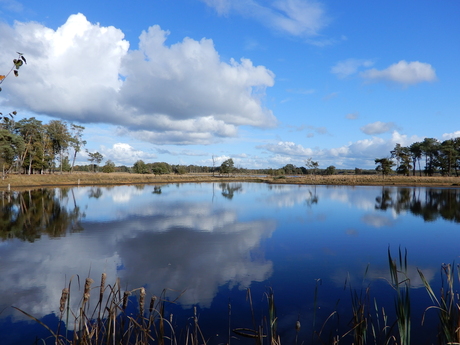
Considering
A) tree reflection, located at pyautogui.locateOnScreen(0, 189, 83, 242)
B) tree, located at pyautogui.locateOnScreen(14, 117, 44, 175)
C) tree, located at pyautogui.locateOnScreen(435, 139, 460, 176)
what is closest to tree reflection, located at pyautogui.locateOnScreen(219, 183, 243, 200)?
tree reflection, located at pyautogui.locateOnScreen(0, 189, 83, 242)

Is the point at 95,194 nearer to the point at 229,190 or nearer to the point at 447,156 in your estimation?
the point at 229,190

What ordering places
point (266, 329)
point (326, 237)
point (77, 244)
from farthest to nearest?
point (326, 237) < point (77, 244) < point (266, 329)

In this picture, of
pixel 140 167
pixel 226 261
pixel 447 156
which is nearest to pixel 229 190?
pixel 226 261

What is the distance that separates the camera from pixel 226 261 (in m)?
9.32

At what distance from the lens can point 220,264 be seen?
29.6 feet

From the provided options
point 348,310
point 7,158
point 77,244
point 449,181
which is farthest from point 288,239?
point 449,181

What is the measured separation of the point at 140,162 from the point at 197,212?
272ft

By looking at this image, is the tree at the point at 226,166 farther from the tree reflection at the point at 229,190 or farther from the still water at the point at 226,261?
the still water at the point at 226,261

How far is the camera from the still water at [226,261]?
5.98m

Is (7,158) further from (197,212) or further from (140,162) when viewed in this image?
(140,162)

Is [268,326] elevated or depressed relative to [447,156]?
depressed

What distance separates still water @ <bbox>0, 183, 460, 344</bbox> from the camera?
5980 mm

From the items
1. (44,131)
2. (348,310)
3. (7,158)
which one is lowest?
(348,310)

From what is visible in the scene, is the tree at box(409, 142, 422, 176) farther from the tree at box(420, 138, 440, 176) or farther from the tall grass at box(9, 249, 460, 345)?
the tall grass at box(9, 249, 460, 345)
